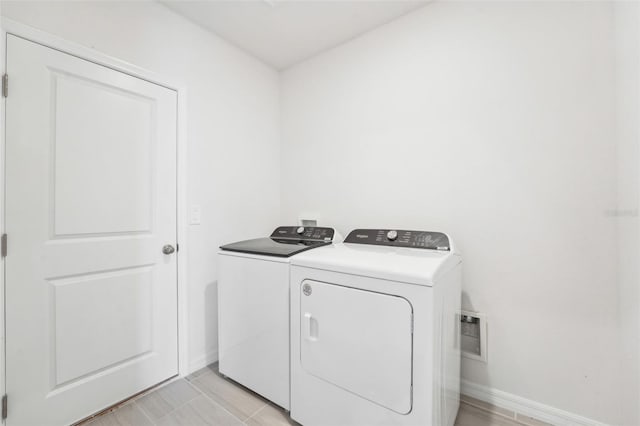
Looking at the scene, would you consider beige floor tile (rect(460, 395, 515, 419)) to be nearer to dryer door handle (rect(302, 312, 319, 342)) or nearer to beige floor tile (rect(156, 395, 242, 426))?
dryer door handle (rect(302, 312, 319, 342))

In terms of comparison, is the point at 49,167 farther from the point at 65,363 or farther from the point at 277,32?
the point at 277,32

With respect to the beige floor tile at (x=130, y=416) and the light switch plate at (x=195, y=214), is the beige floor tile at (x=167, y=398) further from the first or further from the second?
the light switch plate at (x=195, y=214)

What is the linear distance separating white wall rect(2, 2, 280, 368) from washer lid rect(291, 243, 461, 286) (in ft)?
3.10

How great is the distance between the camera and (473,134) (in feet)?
5.20

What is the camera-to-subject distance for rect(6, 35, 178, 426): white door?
1.25 m

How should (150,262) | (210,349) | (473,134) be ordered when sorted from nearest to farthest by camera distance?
(473,134), (150,262), (210,349)

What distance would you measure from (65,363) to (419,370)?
5.85ft

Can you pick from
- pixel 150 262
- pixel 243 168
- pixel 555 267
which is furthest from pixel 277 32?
pixel 555 267

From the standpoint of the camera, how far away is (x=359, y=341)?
1.16 m

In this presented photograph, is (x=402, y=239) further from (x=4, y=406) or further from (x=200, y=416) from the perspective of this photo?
(x=4, y=406)

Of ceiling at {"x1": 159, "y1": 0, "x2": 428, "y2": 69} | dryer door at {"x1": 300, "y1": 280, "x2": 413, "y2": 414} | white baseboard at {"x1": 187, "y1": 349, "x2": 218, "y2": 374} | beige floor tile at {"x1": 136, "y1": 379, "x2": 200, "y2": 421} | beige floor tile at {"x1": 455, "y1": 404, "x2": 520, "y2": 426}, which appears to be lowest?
beige floor tile at {"x1": 455, "y1": 404, "x2": 520, "y2": 426}

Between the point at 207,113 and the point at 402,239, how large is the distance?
1693 mm

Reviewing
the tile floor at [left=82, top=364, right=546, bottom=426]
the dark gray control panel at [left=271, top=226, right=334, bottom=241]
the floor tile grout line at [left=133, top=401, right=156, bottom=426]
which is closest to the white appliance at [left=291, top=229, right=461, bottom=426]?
the tile floor at [left=82, top=364, right=546, bottom=426]

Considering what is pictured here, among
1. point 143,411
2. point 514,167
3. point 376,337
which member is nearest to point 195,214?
point 143,411
